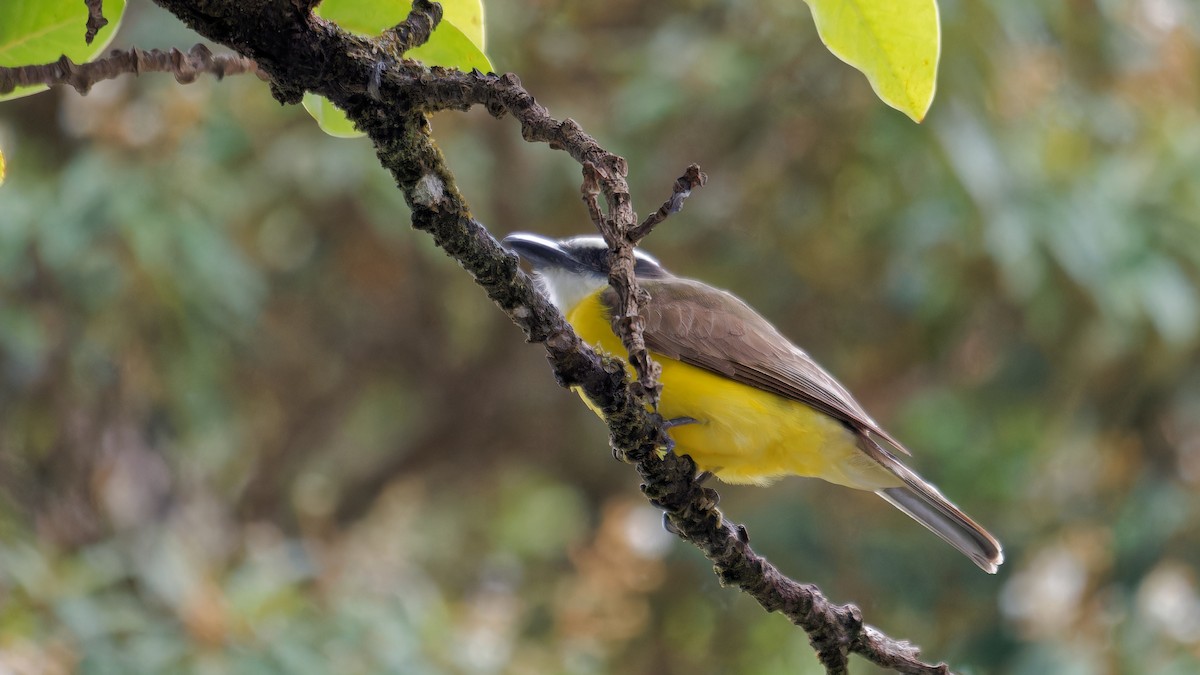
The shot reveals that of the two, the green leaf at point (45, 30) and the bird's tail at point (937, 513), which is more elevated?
the bird's tail at point (937, 513)

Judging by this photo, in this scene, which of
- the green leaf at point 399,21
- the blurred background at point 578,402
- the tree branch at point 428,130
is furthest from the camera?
the blurred background at point 578,402

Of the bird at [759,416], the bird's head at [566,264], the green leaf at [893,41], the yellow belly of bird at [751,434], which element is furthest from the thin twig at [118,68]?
the bird's head at [566,264]

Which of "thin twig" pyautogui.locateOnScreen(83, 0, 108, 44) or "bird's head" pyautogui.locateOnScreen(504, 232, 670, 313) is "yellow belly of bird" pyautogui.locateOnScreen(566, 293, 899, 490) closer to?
"bird's head" pyautogui.locateOnScreen(504, 232, 670, 313)

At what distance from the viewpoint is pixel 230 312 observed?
5.99 metres

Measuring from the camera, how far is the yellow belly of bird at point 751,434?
3.17 meters

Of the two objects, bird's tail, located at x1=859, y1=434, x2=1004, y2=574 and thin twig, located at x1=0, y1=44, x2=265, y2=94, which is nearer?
thin twig, located at x1=0, y1=44, x2=265, y2=94

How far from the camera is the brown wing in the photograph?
10.9ft

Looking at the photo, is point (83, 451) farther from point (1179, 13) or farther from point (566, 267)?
point (1179, 13)

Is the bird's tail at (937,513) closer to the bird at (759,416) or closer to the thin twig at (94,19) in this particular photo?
the bird at (759,416)

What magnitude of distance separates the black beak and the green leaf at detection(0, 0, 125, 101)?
240cm

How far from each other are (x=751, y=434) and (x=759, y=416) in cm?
8

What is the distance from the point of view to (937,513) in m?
3.19

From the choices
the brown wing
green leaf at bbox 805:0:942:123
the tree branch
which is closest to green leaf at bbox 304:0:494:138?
the tree branch

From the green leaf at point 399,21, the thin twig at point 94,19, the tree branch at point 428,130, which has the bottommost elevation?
the thin twig at point 94,19
